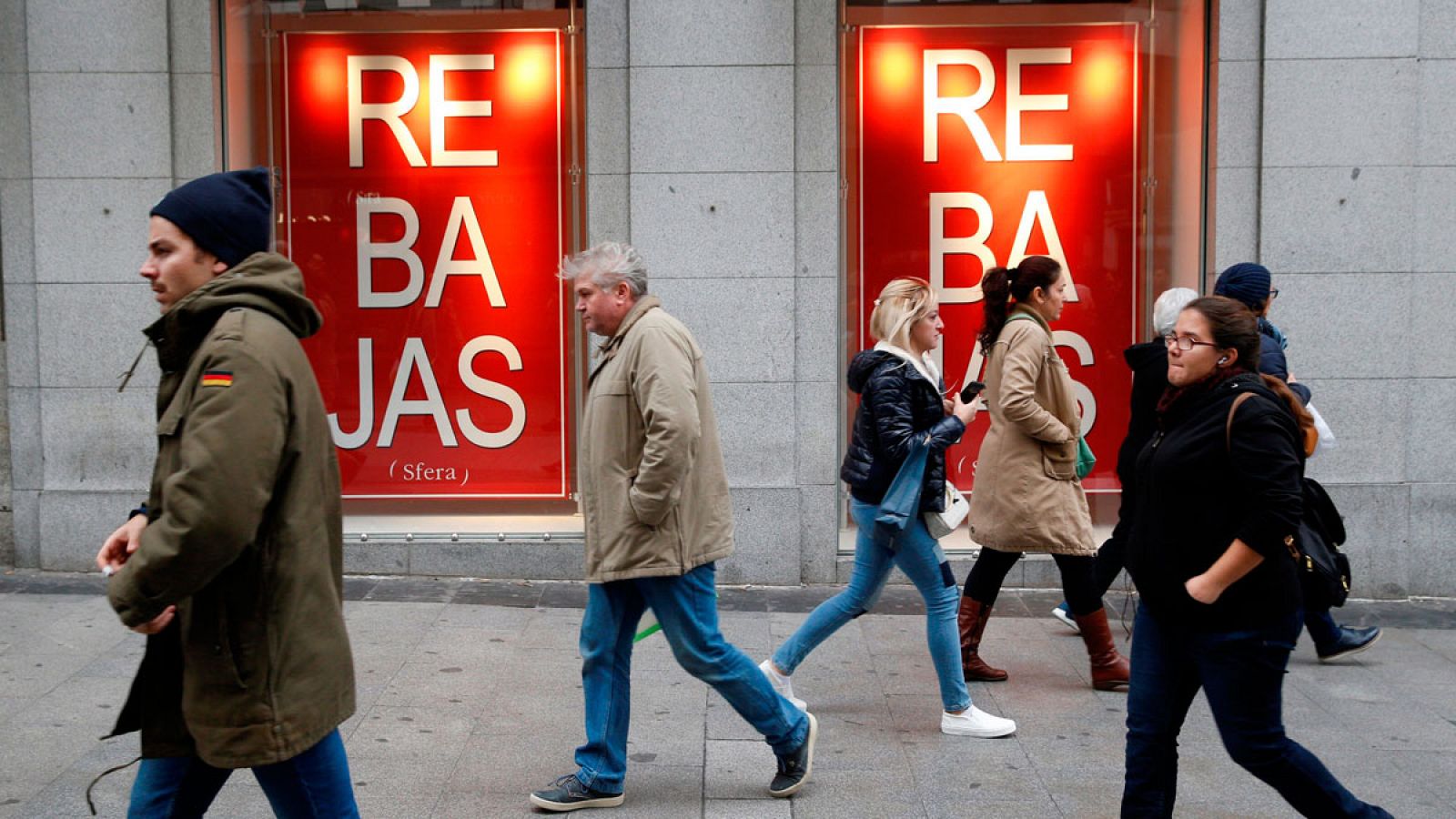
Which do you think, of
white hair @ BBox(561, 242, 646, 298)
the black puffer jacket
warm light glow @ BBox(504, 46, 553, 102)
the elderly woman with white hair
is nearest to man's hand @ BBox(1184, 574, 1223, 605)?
the black puffer jacket

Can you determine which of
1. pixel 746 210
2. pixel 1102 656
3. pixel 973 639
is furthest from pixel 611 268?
pixel 746 210

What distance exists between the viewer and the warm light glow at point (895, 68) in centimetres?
834

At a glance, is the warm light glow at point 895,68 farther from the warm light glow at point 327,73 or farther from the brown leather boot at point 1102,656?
the brown leather boot at point 1102,656

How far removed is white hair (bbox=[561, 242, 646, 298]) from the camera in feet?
15.7

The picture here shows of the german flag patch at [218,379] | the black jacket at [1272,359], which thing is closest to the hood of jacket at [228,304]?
the german flag patch at [218,379]

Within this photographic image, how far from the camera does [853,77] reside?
836 cm

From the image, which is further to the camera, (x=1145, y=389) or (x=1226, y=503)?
(x=1145, y=389)

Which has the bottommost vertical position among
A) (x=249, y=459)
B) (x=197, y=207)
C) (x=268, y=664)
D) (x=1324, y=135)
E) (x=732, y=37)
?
(x=268, y=664)

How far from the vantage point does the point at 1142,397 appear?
6188 mm

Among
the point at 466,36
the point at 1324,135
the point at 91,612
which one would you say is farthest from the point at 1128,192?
the point at 91,612

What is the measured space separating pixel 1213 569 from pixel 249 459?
2.47 meters

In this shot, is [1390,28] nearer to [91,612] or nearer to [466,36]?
[466,36]

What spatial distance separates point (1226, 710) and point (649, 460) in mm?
1855

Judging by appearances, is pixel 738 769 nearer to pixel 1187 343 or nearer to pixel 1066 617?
pixel 1187 343
